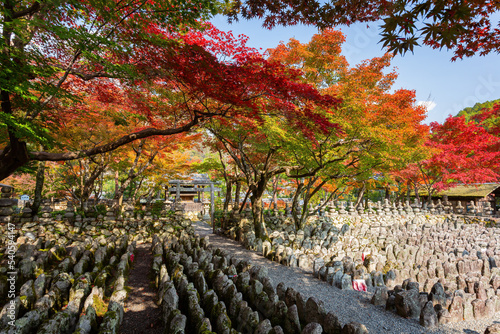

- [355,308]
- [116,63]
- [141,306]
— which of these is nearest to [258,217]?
[355,308]

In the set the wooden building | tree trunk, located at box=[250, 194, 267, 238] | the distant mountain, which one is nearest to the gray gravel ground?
tree trunk, located at box=[250, 194, 267, 238]

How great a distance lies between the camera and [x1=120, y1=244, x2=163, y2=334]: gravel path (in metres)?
3.45

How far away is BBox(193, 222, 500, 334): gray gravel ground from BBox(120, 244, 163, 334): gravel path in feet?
8.28

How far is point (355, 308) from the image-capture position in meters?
4.16

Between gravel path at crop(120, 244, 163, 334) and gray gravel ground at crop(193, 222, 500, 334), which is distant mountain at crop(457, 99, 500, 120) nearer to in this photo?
gray gravel ground at crop(193, 222, 500, 334)

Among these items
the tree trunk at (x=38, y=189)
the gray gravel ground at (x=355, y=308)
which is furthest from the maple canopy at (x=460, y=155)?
the tree trunk at (x=38, y=189)

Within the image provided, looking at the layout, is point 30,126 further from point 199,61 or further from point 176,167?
point 176,167

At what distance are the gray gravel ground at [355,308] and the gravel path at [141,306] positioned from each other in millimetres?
2523

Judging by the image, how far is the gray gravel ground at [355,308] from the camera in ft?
11.7

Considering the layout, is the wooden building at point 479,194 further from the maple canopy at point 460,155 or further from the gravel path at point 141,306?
the gravel path at point 141,306

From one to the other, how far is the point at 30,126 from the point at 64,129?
5.40m

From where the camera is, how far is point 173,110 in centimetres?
780

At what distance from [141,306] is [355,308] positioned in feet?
12.1

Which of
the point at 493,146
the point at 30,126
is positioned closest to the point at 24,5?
the point at 30,126
